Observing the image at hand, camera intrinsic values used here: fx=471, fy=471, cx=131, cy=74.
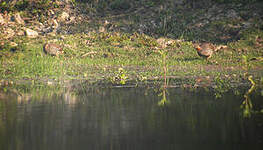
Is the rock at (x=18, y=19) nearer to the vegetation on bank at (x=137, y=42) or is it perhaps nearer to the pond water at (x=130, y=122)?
the vegetation on bank at (x=137, y=42)

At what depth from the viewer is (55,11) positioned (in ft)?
117

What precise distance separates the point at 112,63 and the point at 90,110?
13.7 meters

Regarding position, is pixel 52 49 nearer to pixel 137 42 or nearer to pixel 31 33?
pixel 31 33

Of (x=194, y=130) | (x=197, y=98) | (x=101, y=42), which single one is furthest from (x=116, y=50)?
(x=194, y=130)

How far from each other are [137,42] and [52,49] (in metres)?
5.30

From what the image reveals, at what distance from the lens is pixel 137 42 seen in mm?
29172

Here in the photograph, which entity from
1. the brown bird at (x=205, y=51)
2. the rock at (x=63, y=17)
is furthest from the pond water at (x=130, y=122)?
the rock at (x=63, y=17)

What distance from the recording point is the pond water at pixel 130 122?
8500 millimetres

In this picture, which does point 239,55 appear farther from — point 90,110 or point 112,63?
point 90,110

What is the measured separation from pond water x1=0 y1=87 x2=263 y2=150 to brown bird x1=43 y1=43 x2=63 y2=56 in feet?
38.4

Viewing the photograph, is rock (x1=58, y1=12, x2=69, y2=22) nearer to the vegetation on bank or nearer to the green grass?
the vegetation on bank

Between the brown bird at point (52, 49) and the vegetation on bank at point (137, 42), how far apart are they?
0.31 m

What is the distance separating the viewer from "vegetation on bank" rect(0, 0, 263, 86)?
2248 centimetres

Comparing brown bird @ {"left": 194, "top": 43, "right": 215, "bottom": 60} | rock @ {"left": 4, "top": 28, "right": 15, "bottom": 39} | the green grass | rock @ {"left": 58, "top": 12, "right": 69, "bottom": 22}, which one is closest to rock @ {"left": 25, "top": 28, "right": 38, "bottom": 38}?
rock @ {"left": 4, "top": 28, "right": 15, "bottom": 39}
